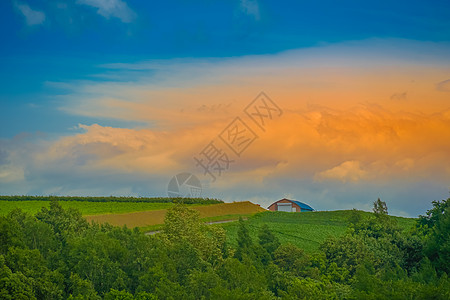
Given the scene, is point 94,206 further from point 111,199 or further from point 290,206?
point 290,206

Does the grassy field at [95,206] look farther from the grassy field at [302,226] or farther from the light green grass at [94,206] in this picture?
the grassy field at [302,226]

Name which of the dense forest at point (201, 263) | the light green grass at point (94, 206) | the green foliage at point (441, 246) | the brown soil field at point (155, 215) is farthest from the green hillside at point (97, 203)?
the green foliage at point (441, 246)

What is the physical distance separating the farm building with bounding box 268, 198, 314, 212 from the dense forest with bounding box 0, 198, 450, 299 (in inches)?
2232

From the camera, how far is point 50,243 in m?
59.4

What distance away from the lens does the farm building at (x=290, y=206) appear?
13075 centimetres

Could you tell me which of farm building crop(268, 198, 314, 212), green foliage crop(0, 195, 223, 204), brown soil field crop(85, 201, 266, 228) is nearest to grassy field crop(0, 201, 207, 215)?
green foliage crop(0, 195, 223, 204)

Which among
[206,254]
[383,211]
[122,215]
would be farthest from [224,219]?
[206,254]

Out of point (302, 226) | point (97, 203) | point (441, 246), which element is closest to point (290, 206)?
point (302, 226)

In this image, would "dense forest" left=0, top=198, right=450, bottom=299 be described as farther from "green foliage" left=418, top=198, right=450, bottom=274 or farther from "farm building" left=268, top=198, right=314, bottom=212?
"farm building" left=268, top=198, right=314, bottom=212

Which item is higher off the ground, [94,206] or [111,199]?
[111,199]

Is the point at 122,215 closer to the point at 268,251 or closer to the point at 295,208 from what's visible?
the point at 268,251

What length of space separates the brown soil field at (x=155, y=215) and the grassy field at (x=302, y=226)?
426 centimetres

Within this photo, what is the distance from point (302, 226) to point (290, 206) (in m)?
32.5

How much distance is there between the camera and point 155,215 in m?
97.8
